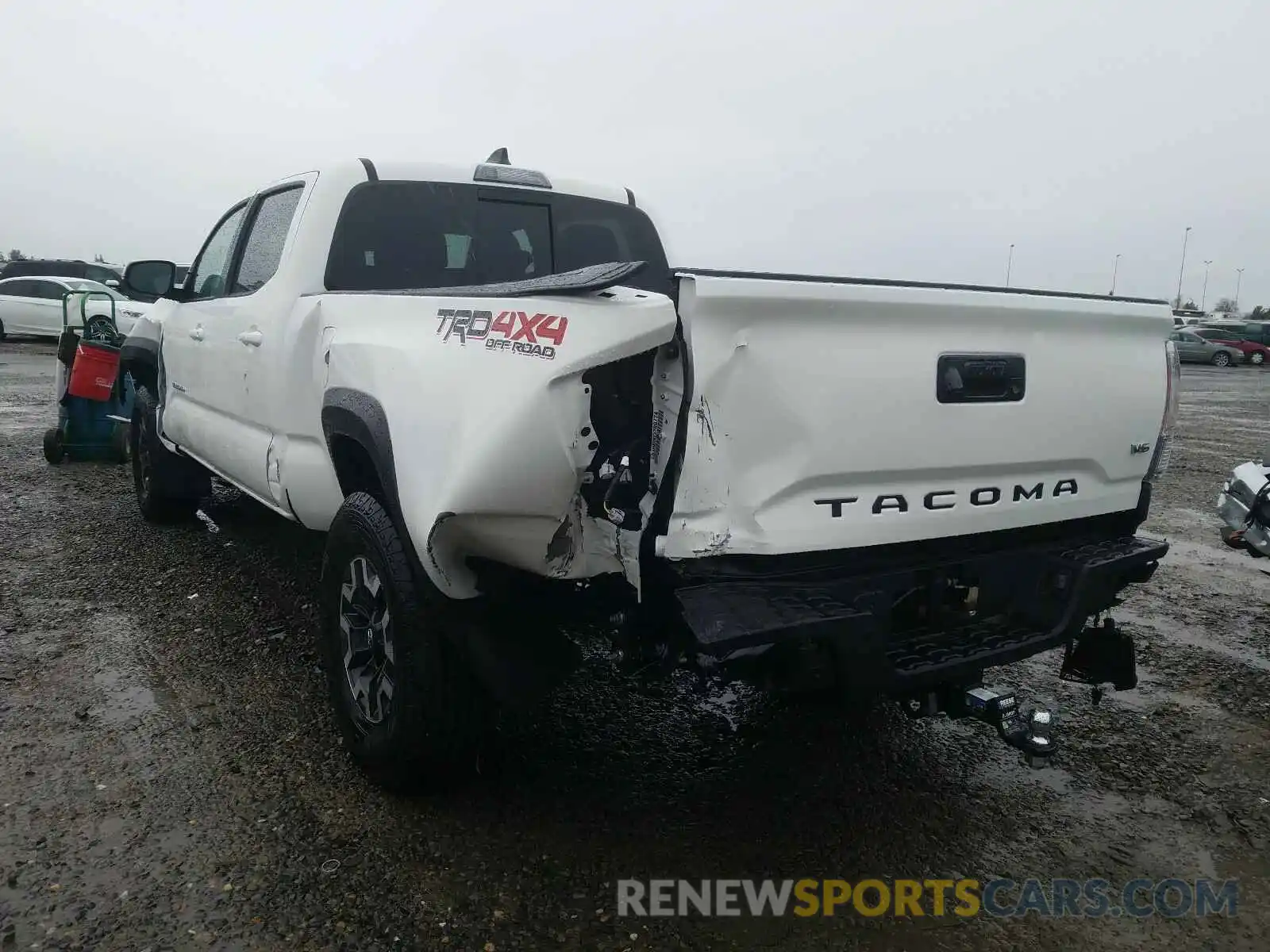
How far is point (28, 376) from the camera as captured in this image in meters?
16.5

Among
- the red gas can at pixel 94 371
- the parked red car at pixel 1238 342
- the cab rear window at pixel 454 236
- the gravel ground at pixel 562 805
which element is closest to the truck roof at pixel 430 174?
the cab rear window at pixel 454 236

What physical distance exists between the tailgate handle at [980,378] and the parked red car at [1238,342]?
38907 mm

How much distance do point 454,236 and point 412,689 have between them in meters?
1.95

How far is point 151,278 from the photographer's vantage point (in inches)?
223

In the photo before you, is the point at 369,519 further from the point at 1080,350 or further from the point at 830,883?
the point at 1080,350

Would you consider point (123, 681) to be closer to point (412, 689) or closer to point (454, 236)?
point (412, 689)

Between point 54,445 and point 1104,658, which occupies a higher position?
point 1104,658

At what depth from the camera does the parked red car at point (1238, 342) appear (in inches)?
1433

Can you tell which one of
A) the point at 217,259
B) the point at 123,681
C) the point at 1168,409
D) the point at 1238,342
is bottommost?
the point at 123,681

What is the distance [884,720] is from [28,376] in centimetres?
1706

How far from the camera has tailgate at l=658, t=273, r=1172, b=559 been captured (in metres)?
2.35

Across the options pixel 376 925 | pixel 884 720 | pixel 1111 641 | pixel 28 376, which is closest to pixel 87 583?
pixel 376 925

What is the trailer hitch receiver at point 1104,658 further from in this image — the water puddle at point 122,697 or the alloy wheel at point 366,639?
the water puddle at point 122,697

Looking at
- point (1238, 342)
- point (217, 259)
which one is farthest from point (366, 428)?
point (1238, 342)
